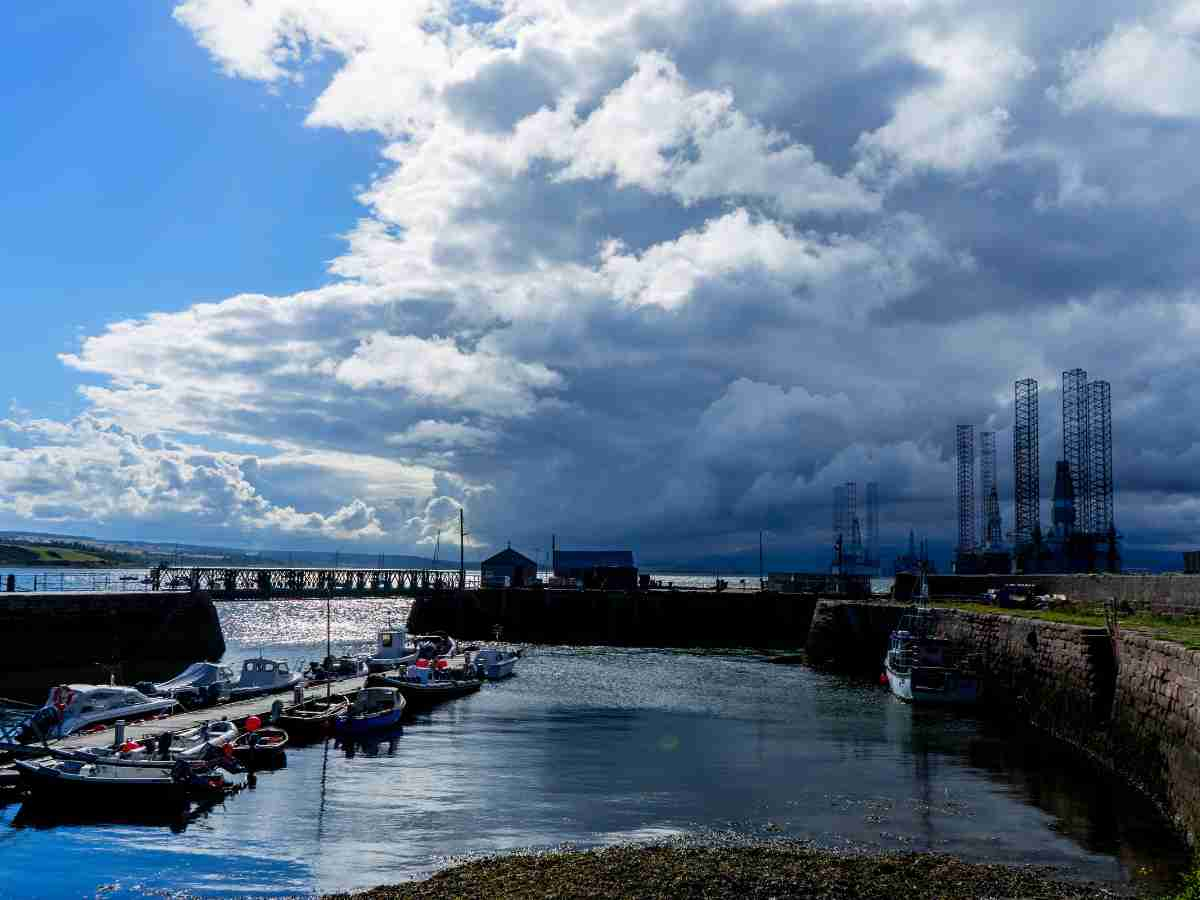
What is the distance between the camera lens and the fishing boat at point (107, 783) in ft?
107

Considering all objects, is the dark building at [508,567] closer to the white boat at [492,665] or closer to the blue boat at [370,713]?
the white boat at [492,665]

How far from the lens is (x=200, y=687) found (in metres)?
52.8

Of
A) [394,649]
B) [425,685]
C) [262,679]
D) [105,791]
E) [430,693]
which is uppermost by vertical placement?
[105,791]

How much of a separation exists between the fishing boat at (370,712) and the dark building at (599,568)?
226ft

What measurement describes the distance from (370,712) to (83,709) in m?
12.5

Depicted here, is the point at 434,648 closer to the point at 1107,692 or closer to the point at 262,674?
the point at 262,674

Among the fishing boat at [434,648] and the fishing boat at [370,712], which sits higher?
the fishing boat at [370,712]

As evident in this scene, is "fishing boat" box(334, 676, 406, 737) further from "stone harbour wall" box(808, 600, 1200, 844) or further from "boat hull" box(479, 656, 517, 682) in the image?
"stone harbour wall" box(808, 600, 1200, 844)

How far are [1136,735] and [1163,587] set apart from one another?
22.4 m

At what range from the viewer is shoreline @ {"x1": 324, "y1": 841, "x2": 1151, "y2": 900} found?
893 inches

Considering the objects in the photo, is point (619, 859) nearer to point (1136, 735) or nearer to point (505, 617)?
point (1136, 735)

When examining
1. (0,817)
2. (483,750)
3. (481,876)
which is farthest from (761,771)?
(0,817)

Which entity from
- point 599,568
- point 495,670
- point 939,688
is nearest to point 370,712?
point 495,670

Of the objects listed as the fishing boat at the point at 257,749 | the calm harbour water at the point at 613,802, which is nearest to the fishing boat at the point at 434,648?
the calm harbour water at the point at 613,802
